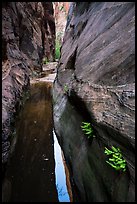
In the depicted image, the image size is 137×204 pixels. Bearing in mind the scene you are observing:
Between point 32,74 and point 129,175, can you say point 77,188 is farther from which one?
point 32,74

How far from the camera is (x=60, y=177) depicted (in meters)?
5.48

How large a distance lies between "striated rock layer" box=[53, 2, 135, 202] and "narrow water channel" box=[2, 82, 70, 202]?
0.50 metres

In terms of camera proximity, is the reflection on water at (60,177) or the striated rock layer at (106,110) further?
the reflection on water at (60,177)

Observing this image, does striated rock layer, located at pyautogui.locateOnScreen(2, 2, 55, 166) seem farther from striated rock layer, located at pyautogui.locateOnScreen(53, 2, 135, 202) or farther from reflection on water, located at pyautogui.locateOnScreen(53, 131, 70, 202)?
striated rock layer, located at pyautogui.locateOnScreen(53, 2, 135, 202)

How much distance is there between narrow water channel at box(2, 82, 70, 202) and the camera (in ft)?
15.3

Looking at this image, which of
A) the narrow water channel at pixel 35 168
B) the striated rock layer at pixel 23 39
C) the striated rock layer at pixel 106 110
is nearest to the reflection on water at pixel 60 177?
the narrow water channel at pixel 35 168

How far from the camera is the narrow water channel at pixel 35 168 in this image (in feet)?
15.3

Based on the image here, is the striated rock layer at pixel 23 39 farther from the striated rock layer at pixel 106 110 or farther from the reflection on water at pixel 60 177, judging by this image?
the striated rock layer at pixel 106 110

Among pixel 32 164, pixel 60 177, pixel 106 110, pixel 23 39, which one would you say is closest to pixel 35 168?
pixel 32 164

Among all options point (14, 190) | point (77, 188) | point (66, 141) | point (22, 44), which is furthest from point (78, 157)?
point (22, 44)

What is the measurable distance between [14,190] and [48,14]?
2739 cm

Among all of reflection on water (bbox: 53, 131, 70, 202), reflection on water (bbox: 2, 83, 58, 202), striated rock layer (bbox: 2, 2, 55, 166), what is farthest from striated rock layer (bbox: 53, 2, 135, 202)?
striated rock layer (bbox: 2, 2, 55, 166)

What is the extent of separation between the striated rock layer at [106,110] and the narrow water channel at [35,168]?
500mm

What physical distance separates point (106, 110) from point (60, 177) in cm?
267
